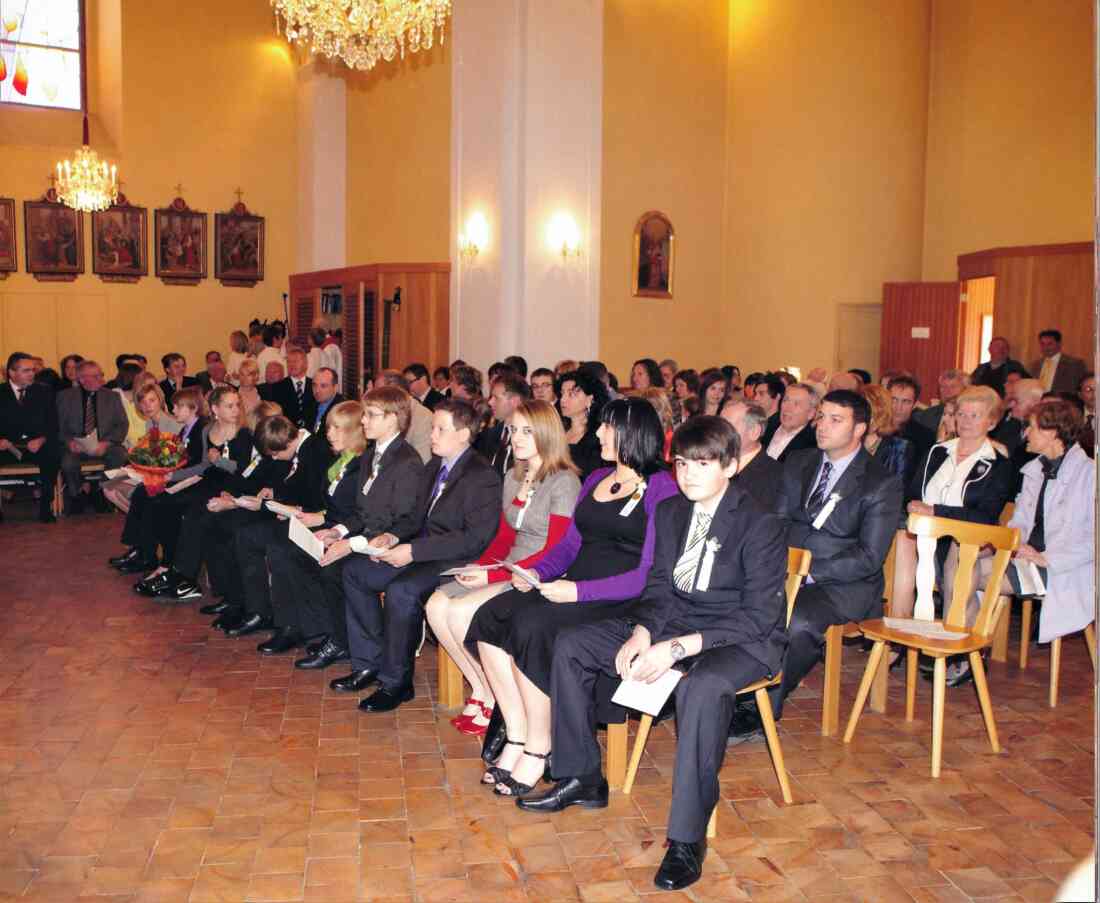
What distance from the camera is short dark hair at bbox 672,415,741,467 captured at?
416 centimetres

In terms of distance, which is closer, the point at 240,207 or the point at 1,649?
the point at 1,649

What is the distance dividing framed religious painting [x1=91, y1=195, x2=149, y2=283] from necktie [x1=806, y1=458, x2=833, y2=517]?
562 inches

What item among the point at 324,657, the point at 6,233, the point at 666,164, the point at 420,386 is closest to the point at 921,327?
the point at 666,164

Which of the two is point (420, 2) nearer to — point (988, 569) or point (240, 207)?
point (988, 569)

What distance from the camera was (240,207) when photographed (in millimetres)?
17891

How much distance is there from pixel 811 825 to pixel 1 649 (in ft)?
15.2

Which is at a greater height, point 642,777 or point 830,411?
point 830,411

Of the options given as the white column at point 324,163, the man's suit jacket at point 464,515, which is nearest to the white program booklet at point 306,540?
the man's suit jacket at point 464,515

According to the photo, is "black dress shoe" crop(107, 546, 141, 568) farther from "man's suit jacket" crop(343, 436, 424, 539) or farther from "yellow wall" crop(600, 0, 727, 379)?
"yellow wall" crop(600, 0, 727, 379)

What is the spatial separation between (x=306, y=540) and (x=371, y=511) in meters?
0.39

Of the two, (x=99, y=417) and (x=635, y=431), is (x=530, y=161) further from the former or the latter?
(x=635, y=431)

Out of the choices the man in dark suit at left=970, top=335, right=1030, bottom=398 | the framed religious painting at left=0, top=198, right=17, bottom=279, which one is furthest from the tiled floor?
the framed religious painting at left=0, top=198, right=17, bottom=279

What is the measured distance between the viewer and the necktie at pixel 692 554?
4.25 metres

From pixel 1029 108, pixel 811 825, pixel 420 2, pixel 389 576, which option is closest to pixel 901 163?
pixel 1029 108
